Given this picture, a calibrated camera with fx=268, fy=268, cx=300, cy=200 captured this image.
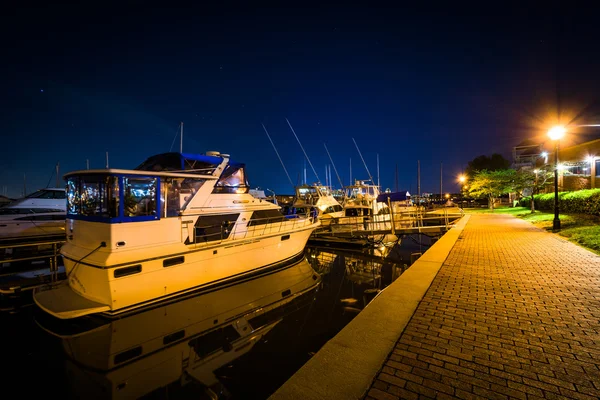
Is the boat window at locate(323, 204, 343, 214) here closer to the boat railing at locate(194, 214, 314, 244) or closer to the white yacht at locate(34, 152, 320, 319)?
the boat railing at locate(194, 214, 314, 244)

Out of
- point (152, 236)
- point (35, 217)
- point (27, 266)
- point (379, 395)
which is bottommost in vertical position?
point (27, 266)

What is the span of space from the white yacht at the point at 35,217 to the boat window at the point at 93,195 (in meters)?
6.51

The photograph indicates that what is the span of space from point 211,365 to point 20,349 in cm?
460

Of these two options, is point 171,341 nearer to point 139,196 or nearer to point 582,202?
point 139,196

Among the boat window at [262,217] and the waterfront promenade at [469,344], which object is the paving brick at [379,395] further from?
the boat window at [262,217]

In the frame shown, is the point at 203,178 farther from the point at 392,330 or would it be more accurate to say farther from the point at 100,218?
the point at 392,330

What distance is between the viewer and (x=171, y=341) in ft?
20.8

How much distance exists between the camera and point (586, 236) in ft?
35.6

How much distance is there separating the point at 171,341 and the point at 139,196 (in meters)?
4.14

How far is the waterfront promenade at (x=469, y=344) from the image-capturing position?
9.48ft

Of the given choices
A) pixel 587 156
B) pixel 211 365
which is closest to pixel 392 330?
pixel 211 365

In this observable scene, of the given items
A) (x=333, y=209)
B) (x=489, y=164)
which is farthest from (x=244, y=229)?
(x=489, y=164)

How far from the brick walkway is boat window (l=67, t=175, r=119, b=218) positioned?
25.0 ft

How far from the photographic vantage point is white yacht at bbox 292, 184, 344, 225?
20.4 metres
